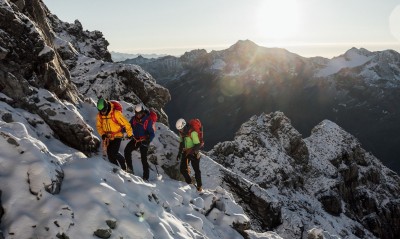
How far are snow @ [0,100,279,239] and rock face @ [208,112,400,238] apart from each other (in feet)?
92.8

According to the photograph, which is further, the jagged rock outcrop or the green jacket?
the jagged rock outcrop

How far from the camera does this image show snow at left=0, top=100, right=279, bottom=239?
29.4 ft

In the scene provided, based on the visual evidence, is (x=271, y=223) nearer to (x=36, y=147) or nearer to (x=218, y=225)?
(x=218, y=225)

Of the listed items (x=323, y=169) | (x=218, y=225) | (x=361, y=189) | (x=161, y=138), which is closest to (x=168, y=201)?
(x=218, y=225)

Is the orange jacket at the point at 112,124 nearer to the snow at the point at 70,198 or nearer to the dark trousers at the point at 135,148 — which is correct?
the dark trousers at the point at 135,148

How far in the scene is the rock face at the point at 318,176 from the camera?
45866 mm

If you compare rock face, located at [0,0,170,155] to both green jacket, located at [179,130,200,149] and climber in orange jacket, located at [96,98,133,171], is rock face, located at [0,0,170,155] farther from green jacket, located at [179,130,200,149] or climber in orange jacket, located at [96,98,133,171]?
green jacket, located at [179,130,200,149]

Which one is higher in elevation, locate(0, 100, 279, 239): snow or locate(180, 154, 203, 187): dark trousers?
locate(0, 100, 279, 239): snow

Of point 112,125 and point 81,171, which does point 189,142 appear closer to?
point 112,125

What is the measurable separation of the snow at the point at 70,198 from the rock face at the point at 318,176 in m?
28.3

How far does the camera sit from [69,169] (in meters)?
10.8

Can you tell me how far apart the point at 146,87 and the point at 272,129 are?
29445mm

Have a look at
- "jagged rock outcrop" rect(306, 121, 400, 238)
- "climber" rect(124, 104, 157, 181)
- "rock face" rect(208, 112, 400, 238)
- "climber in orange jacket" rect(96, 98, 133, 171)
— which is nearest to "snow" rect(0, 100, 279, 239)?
"climber in orange jacket" rect(96, 98, 133, 171)

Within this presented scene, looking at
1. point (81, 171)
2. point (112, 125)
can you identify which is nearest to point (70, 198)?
point (81, 171)
